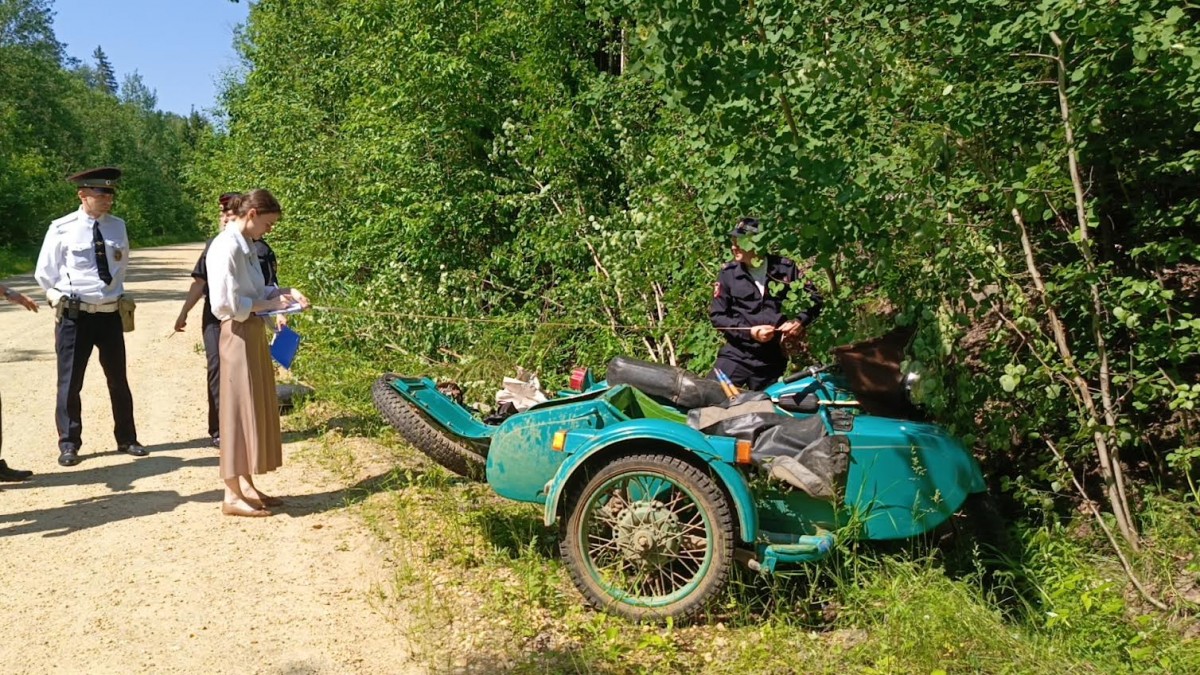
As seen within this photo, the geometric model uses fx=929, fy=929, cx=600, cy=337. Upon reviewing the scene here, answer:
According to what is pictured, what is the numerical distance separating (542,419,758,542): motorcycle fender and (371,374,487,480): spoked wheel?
1.20m

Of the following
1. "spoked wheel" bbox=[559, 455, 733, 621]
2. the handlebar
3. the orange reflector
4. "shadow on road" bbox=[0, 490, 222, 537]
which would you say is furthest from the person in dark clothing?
the orange reflector

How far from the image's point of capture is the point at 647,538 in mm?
4250

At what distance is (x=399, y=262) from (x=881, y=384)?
22.0 feet

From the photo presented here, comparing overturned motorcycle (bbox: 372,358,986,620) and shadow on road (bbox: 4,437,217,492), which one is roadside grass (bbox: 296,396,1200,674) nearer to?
overturned motorcycle (bbox: 372,358,986,620)

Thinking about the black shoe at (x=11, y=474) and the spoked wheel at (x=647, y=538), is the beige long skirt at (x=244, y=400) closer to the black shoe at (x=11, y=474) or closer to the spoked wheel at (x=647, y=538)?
the black shoe at (x=11, y=474)

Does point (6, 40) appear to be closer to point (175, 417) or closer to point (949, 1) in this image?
point (175, 417)

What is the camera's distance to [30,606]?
4562mm

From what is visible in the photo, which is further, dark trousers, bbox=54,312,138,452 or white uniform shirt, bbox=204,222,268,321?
dark trousers, bbox=54,312,138,452

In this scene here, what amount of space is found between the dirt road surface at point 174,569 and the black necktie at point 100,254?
141cm

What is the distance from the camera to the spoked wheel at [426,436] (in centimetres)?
546

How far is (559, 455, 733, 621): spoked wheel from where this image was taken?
4152 mm

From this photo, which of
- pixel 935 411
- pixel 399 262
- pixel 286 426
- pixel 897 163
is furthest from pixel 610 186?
pixel 935 411

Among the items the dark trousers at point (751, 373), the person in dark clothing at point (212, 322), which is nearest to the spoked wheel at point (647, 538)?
the dark trousers at point (751, 373)

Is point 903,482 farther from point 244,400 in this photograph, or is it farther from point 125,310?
point 125,310
